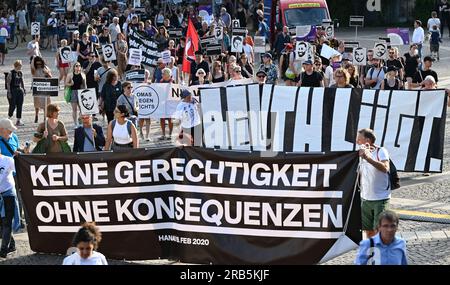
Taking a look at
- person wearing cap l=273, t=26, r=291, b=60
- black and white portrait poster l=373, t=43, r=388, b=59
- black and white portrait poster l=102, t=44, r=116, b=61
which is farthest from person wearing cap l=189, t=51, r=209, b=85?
person wearing cap l=273, t=26, r=291, b=60

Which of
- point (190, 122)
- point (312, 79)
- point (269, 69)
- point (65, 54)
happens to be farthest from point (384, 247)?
point (65, 54)

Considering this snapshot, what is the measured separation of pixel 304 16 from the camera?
36.6 meters

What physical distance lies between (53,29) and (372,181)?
2843cm

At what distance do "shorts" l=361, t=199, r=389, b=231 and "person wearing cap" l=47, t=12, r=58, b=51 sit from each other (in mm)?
27436

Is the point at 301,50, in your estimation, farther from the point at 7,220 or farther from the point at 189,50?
the point at 7,220

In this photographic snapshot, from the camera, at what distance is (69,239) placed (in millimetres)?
12039

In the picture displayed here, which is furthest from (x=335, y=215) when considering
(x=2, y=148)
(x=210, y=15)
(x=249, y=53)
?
(x=210, y=15)

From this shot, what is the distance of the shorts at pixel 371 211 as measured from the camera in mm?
11266

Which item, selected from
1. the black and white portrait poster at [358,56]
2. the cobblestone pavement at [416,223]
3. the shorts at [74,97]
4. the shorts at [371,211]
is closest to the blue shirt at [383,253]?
the shorts at [371,211]

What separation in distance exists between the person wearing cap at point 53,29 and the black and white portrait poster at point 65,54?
37.0 ft

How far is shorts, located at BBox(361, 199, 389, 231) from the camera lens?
11.3 meters

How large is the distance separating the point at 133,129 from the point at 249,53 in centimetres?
1377
